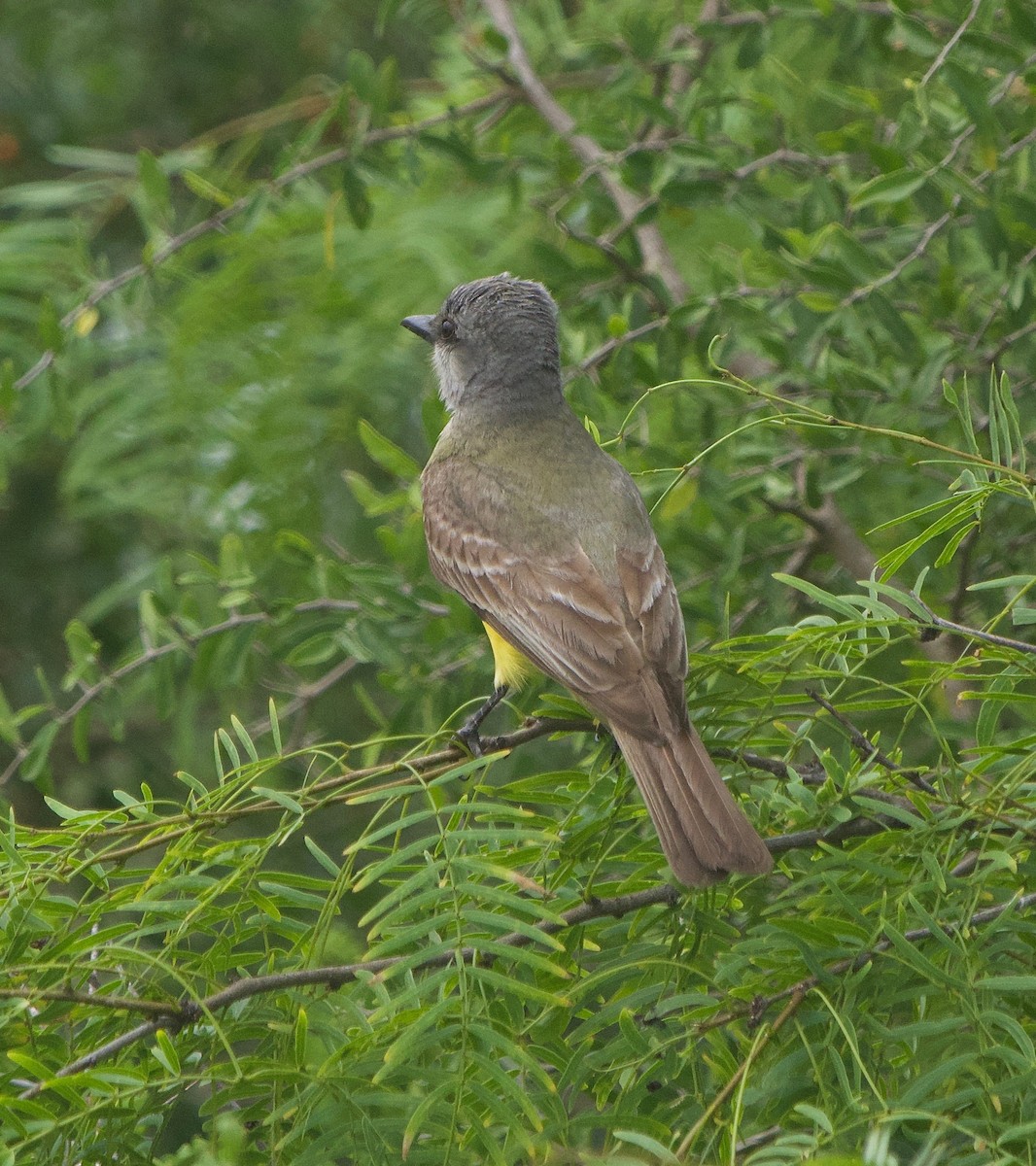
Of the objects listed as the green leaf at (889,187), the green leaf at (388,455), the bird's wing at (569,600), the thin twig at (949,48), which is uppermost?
the thin twig at (949,48)

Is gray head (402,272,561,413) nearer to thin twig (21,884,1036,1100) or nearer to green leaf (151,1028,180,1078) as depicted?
thin twig (21,884,1036,1100)

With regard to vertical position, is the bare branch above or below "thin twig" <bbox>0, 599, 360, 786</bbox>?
above

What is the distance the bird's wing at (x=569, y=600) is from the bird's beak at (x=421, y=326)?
29.3 inches

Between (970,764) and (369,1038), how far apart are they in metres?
0.94

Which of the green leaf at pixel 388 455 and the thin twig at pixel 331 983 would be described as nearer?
the thin twig at pixel 331 983

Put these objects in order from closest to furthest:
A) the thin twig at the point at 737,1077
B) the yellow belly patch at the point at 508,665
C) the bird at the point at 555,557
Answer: the thin twig at the point at 737,1077 → the bird at the point at 555,557 → the yellow belly patch at the point at 508,665

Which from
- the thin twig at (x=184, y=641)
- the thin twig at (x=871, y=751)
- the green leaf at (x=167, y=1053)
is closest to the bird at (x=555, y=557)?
the thin twig at (x=871, y=751)

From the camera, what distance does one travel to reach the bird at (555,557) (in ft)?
Answer: 8.39

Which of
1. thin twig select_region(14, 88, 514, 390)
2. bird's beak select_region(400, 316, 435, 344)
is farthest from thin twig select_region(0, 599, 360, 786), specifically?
bird's beak select_region(400, 316, 435, 344)

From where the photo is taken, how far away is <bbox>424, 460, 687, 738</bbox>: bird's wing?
3.12 meters

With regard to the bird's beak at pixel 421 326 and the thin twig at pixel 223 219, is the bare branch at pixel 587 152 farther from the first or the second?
the bird's beak at pixel 421 326

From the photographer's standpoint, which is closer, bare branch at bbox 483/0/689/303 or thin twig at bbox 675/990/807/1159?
thin twig at bbox 675/990/807/1159

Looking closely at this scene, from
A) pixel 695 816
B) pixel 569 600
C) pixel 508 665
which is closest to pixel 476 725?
pixel 508 665

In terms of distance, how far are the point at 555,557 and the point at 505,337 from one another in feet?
3.91
